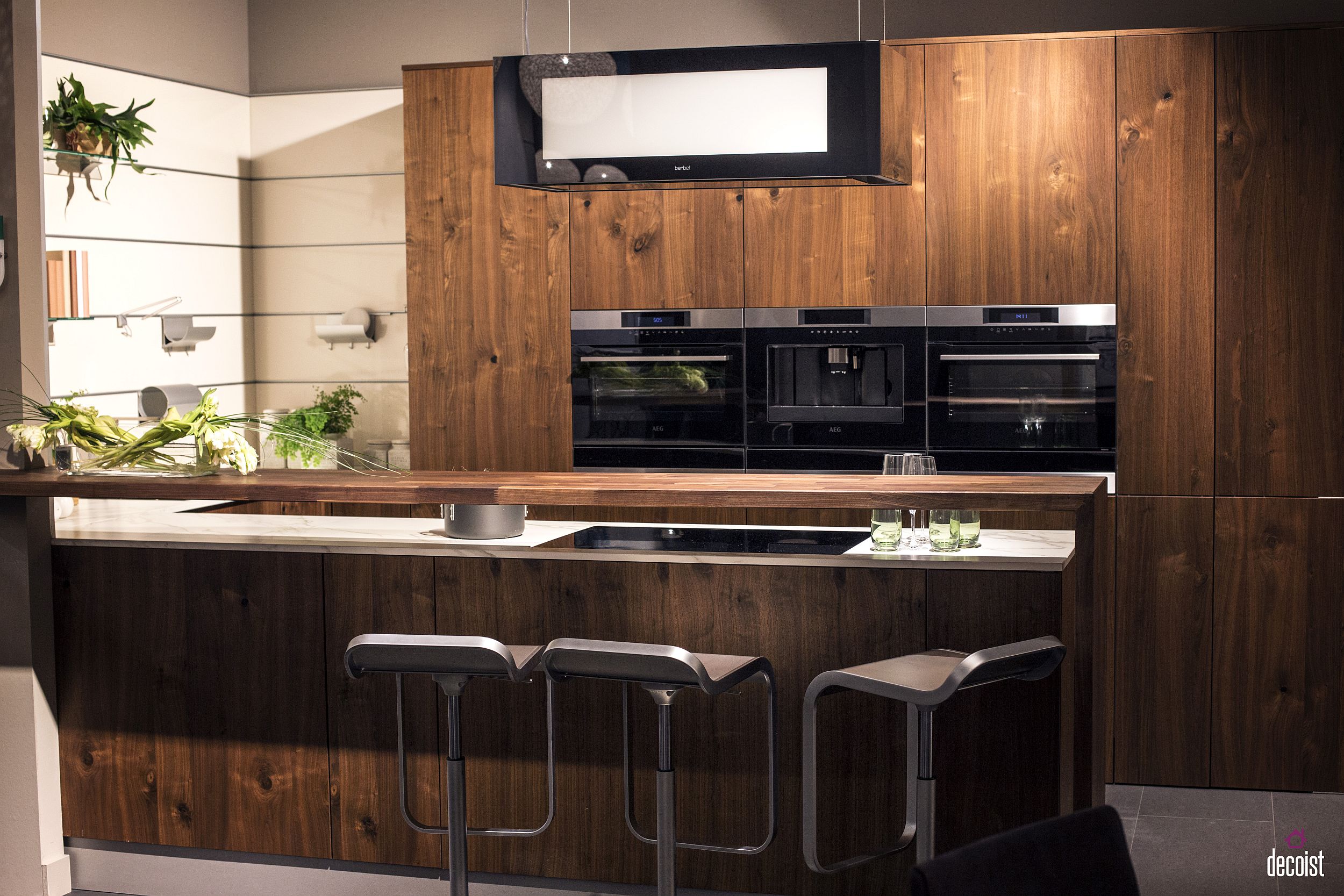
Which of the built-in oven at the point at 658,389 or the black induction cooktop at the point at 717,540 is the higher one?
the built-in oven at the point at 658,389

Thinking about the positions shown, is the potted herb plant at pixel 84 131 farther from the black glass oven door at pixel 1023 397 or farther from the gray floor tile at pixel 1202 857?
the gray floor tile at pixel 1202 857

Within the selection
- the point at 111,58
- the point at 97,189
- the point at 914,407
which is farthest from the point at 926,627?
the point at 111,58

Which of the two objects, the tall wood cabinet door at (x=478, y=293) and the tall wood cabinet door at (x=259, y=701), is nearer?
the tall wood cabinet door at (x=259, y=701)

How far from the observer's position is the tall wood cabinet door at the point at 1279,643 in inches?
154

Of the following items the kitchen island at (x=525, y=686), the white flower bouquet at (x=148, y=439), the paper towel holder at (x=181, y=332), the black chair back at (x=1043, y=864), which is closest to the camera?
the black chair back at (x=1043, y=864)

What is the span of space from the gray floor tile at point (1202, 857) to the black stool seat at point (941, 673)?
1.09 meters

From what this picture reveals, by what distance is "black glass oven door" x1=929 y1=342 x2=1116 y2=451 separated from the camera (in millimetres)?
4066

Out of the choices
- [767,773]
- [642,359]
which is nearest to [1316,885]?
[767,773]

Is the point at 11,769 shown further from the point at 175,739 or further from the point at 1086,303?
the point at 1086,303

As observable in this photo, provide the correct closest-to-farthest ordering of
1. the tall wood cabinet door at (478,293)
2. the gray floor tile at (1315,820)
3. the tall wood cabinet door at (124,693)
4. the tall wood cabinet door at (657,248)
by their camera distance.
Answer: the tall wood cabinet door at (124,693)
the gray floor tile at (1315,820)
the tall wood cabinet door at (657,248)
the tall wood cabinet door at (478,293)

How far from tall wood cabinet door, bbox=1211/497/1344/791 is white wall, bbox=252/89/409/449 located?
3031mm

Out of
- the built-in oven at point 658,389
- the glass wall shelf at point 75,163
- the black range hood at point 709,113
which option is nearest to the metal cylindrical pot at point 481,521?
the black range hood at point 709,113

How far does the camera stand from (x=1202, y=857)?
139 inches

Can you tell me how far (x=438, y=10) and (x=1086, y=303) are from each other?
8.74ft
